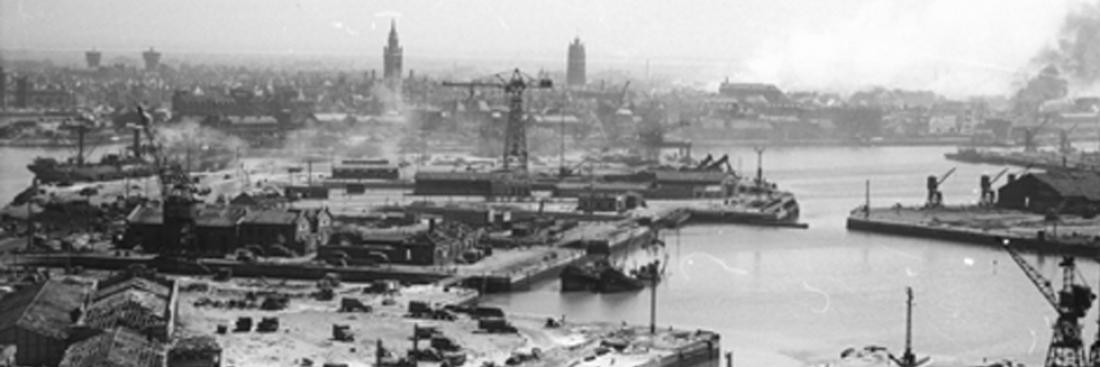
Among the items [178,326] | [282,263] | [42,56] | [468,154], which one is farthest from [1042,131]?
[178,326]

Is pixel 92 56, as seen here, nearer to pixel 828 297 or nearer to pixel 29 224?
pixel 29 224

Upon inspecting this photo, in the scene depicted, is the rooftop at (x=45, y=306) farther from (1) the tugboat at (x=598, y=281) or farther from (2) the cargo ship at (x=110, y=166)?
(2) the cargo ship at (x=110, y=166)

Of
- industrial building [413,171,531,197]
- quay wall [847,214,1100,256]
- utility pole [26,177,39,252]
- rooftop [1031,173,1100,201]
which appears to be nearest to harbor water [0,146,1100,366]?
quay wall [847,214,1100,256]

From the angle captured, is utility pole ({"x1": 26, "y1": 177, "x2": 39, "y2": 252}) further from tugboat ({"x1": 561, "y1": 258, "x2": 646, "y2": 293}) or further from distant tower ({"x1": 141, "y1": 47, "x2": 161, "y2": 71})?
distant tower ({"x1": 141, "y1": 47, "x2": 161, "y2": 71})

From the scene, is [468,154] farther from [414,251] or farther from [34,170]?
[414,251]

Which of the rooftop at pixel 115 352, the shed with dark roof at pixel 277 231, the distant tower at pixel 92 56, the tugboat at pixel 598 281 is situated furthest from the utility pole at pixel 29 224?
the rooftop at pixel 115 352

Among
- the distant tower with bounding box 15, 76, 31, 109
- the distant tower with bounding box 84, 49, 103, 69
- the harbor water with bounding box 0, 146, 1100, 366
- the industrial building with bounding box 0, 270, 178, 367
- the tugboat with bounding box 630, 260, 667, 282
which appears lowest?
the harbor water with bounding box 0, 146, 1100, 366

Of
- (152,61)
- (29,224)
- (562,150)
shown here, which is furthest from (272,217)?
(152,61)

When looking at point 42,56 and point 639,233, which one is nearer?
point 639,233
